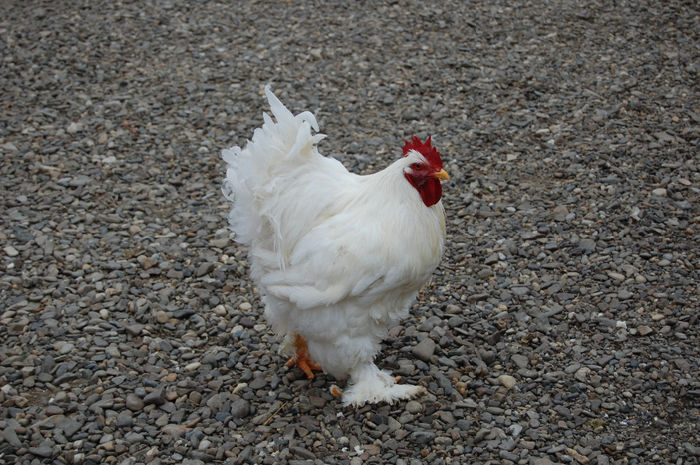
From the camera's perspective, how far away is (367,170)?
7.67 m

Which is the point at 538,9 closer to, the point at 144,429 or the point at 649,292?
the point at 649,292

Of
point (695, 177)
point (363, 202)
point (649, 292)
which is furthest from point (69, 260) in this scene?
point (695, 177)

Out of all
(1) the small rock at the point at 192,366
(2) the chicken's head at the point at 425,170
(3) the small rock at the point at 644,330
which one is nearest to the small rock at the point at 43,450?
(1) the small rock at the point at 192,366

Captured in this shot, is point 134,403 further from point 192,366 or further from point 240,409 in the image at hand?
point 240,409

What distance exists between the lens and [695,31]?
9.70 metres

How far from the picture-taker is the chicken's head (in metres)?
4.45

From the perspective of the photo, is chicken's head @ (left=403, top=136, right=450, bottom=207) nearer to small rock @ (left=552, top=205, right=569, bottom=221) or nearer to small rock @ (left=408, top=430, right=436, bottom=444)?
small rock @ (left=408, top=430, right=436, bottom=444)

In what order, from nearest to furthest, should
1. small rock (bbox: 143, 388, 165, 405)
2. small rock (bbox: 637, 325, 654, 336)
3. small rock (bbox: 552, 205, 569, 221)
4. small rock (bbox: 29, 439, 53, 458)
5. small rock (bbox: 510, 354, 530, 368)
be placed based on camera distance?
small rock (bbox: 29, 439, 53, 458) < small rock (bbox: 143, 388, 165, 405) < small rock (bbox: 510, 354, 530, 368) < small rock (bbox: 637, 325, 654, 336) < small rock (bbox: 552, 205, 569, 221)

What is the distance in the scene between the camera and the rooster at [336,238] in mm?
4449

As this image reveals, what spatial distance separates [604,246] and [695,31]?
17.8 ft

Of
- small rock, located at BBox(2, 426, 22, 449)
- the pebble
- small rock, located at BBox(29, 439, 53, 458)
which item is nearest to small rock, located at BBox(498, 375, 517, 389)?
the pebble

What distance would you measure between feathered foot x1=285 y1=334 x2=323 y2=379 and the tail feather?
95 centimetres

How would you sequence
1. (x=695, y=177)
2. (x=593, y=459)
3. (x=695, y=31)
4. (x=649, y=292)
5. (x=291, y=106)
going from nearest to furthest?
(x=593, y=459), (x=649, y=292), (x=695, y=177), (x=291, y=106), (x=695, y=31)

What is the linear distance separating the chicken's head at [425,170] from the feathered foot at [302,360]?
5.06 ft
